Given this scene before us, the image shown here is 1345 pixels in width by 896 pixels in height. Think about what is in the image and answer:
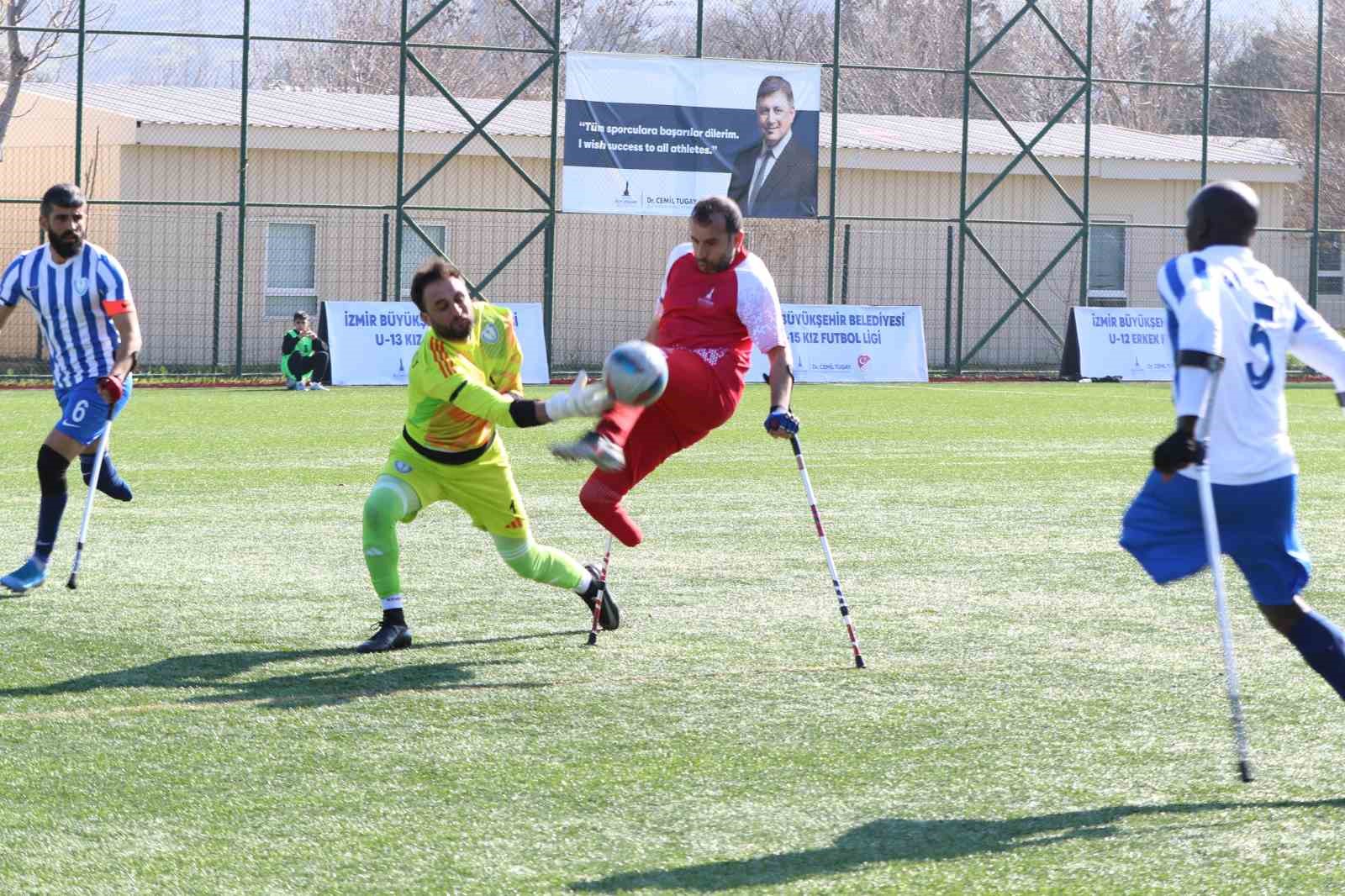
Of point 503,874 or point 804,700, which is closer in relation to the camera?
point 503,874

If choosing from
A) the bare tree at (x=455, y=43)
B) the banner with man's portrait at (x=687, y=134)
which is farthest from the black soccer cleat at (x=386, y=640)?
the bare tree at (x=455, y=43)

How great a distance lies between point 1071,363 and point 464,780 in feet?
81.7

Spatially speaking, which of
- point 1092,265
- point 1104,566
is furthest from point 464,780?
point 1092,265

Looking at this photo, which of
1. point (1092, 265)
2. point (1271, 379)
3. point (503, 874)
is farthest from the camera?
point (1092, 265)

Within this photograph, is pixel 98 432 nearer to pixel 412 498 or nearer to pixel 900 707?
pixel 412 498

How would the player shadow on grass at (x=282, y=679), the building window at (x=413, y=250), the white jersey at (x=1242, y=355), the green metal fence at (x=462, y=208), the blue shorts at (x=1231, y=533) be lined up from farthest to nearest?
the building window at (x=413, y=250) < the green metal fence at (x=462, y=208) < the player shadow on grass at (x=282, y=679) < the blue shorts at (x=1231, y=533) < the white jersey at (x=1242, y=355)

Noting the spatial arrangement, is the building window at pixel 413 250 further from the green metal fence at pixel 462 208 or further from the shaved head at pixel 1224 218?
the shaved head at pixel 1224 218

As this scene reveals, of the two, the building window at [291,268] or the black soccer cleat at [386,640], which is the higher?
the building window at [291,268]

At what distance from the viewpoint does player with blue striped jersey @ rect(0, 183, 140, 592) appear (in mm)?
9055

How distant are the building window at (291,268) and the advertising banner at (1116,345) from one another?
1205 cm

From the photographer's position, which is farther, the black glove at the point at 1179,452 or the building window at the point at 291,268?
the building window at the point at 291,268

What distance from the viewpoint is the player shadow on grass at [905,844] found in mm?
4617

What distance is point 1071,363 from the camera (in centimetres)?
2934

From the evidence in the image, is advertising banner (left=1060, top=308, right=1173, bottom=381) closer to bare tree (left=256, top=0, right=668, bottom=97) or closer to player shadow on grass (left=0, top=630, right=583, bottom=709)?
bare tree (left=256, top=0, right=668, bottom=97)
